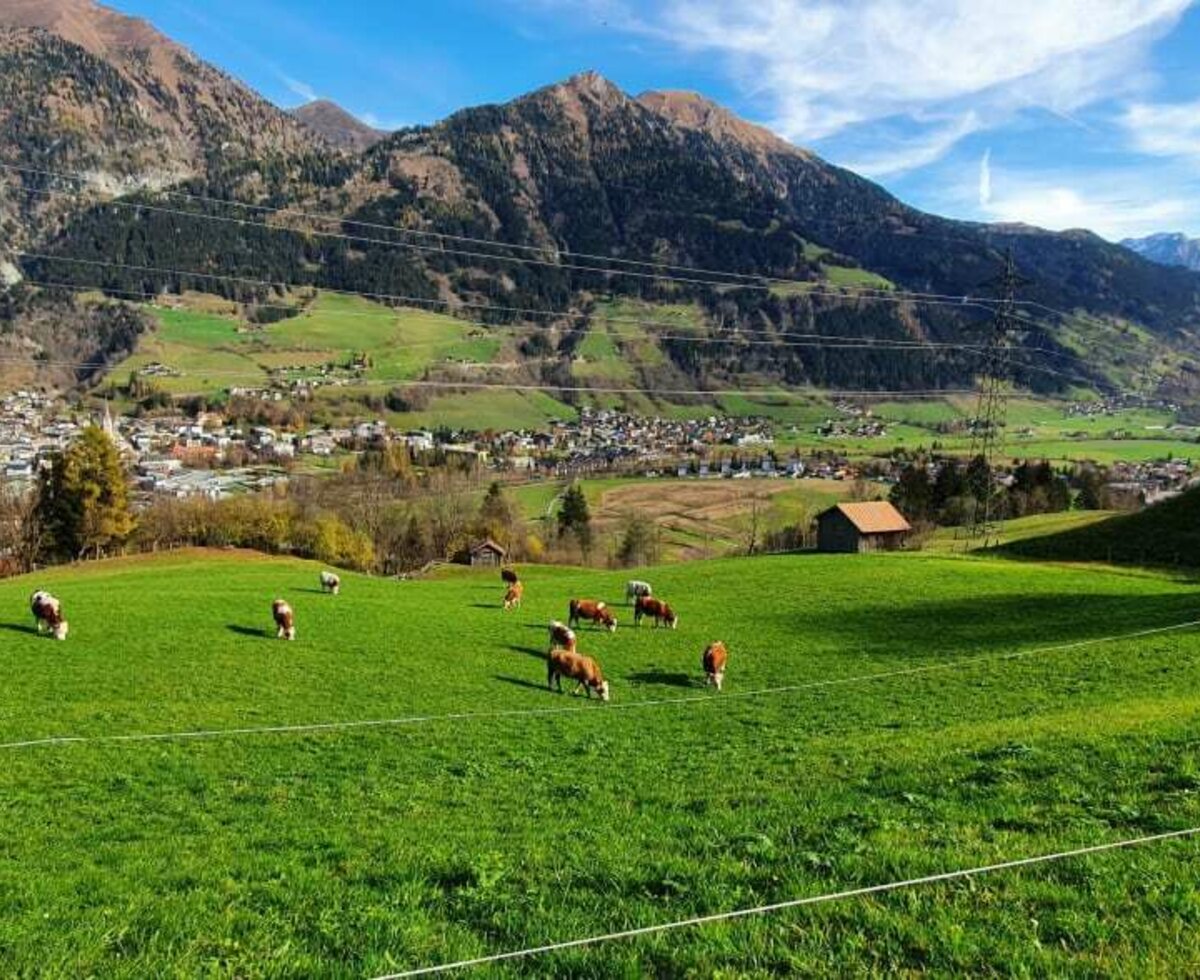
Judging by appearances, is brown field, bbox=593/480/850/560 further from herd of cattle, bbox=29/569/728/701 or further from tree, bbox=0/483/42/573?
herd of cattle, bbox=29/569/728/701

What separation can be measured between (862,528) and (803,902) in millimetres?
90231

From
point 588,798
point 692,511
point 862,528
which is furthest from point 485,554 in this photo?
point 588,798

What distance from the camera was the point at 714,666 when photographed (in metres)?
30.9

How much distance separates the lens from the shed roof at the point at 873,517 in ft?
308

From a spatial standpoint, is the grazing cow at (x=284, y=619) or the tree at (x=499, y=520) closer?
the grazing cow at (x=284, y=619)

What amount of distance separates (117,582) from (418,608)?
24333mm

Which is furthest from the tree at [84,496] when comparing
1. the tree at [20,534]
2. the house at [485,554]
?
the house at [485,554]

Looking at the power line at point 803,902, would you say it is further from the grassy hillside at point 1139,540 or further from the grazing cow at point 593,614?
the grassy hillside at point 1139,540

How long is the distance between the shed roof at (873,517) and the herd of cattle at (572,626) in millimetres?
49464

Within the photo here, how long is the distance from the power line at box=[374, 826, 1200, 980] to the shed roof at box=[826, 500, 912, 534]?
8737 cm

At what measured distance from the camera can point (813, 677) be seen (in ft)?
104

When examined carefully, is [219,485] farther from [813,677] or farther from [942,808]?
[942,808]

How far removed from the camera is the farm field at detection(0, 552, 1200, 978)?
25.2 feet

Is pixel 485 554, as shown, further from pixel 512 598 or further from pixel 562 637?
pixel 562 637
